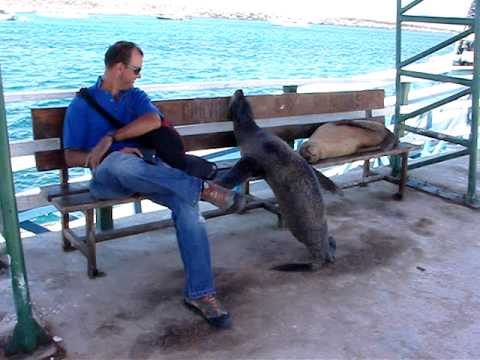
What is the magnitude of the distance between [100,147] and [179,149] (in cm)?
46

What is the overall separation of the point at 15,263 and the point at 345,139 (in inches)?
107

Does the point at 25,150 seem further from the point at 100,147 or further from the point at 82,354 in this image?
the point at 82,354

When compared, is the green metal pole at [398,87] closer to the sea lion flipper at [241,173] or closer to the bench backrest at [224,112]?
the bench backrest at [224,112]

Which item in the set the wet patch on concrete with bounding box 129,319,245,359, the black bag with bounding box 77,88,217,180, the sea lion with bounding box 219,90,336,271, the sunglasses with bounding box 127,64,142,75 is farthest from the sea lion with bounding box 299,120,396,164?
the wet patch on concrete with bounding box 129,319,245,359

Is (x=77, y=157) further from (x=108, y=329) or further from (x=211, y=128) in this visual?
(x=211, y=128)

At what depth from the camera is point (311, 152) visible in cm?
439

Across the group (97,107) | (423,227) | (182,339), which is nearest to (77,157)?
(97,107)

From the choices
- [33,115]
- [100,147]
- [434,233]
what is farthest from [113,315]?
[434,233]

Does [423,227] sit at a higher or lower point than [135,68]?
lower

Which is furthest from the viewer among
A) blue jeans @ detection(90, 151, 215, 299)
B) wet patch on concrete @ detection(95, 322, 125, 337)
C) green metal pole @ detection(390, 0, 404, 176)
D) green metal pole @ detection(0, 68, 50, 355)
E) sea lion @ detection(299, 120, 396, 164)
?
green metal pole @ detection(390, 0, 404, 176)

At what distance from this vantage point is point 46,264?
12.1 ft

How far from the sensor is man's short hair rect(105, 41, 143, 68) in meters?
3.38

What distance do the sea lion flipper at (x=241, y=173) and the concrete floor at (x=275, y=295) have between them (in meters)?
0.41

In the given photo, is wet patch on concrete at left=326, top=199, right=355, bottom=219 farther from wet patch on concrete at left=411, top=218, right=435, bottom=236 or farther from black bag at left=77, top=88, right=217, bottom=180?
black bag at left=77, top=88, right=217, bottom=180
